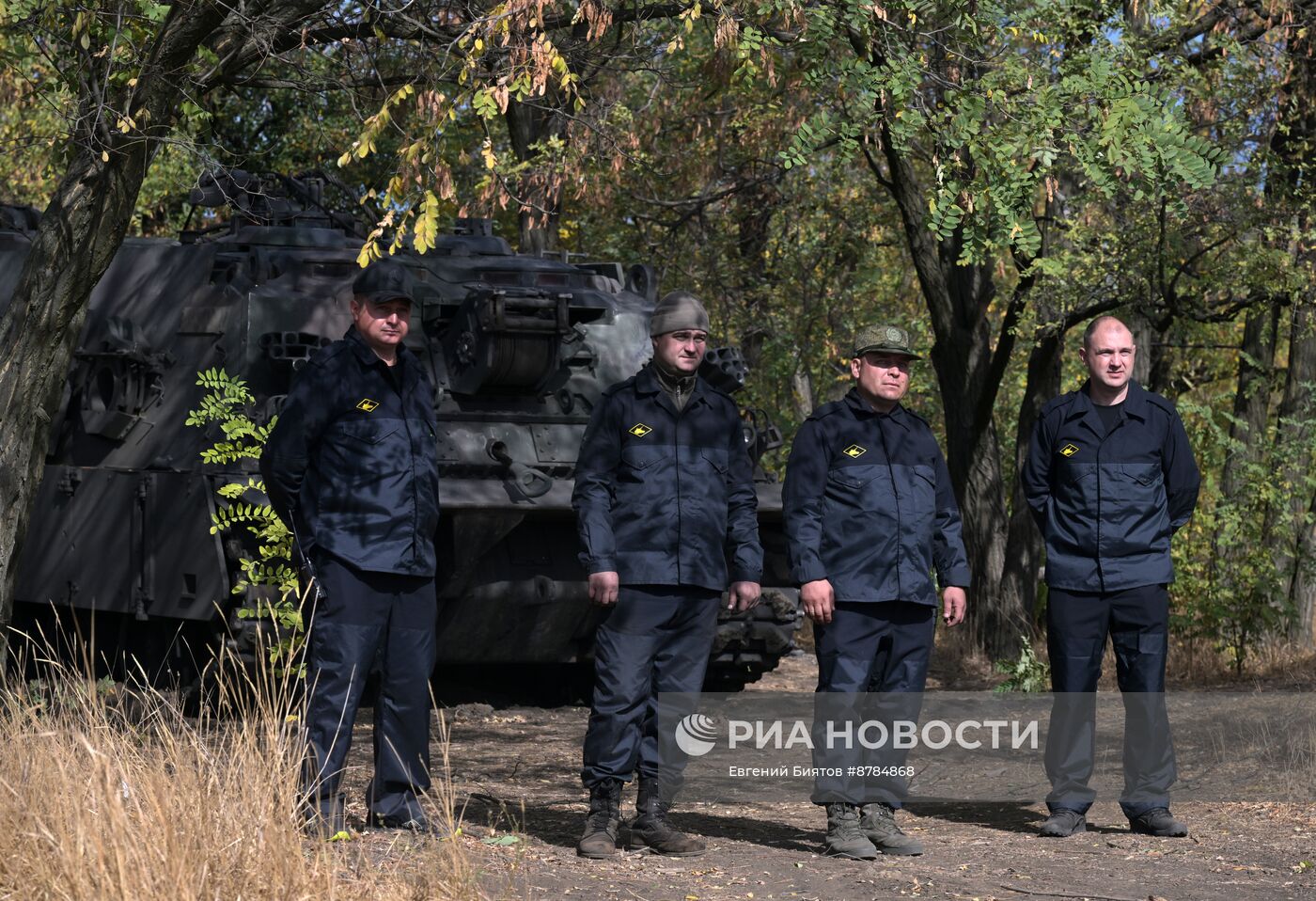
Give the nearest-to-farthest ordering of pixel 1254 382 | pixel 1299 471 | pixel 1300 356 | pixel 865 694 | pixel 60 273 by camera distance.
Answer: pixel 865 694
pixel 60 273
pixel 1299 471
pixel 1300 356
pixel 1254 382

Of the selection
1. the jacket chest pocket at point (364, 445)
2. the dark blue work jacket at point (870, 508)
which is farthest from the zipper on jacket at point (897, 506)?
the jacket chest pocket at point (364, 445)

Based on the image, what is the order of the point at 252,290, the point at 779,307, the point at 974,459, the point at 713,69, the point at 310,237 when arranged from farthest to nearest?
the point at 779,307 → the point at 974,459 → the point at 713,69 → the point at 310,237 → the point at 252,290

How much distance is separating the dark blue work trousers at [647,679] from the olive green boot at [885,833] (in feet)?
2.11

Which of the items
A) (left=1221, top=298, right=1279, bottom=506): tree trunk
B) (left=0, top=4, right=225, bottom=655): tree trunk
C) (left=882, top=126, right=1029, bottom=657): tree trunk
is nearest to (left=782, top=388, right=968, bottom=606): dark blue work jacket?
(left=0, top=4, right=225, bottom=655): tree trunk

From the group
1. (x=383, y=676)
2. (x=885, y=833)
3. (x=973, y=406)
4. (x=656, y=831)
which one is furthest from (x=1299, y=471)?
(x=383, y=676)

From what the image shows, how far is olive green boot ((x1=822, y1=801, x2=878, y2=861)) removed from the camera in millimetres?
6344

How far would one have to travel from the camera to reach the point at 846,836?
6398 millimetres

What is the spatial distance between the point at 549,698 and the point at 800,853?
18.5 feet

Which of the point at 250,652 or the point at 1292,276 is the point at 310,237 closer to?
the point at 250,652

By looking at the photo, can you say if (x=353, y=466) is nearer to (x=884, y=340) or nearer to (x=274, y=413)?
(x=884, y=340)

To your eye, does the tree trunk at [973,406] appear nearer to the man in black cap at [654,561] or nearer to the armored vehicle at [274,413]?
the armored vehicle at [274,413]

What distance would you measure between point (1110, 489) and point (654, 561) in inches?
68.6

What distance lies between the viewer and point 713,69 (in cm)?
1238

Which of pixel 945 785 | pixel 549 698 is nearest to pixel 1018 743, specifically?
pixel 945 785
